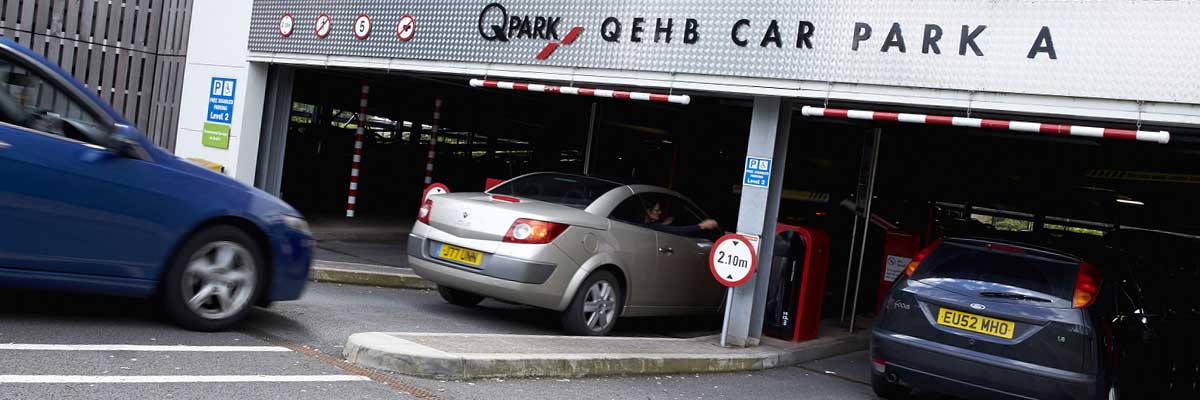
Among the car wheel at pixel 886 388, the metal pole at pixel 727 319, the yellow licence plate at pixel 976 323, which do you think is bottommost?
the car wheel at pixel 886 388

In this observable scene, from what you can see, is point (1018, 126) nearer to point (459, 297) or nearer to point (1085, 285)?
point (1085, 285)

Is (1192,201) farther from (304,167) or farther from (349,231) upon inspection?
Result: (304,167)

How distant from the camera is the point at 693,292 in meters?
10.1

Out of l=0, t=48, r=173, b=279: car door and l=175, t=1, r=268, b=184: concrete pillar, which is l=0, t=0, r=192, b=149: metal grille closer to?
l=175, t=1, r=268, b=184: concrete pillar

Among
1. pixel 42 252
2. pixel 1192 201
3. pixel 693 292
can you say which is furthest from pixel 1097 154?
pixel 42 252

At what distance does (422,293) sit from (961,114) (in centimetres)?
544

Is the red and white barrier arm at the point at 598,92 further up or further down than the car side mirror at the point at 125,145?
further up

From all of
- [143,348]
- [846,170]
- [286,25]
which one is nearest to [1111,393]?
[143,348]

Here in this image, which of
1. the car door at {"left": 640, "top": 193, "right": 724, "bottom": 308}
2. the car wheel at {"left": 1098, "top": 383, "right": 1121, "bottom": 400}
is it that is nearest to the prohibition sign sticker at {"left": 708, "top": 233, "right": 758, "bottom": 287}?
the car door at {"left": 640, "top": 193, "right": 724, "bottom": 308}

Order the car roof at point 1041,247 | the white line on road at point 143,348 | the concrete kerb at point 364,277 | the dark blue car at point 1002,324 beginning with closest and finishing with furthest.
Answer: the white line on road at point 143,348 < the dark blue car at point 1002,324 < the car roof at point 1041,247 < the concrete kerb at point 364,277

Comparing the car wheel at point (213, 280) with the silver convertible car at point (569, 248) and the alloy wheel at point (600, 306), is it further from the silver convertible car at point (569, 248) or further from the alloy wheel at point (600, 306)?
the alloy wheel at point (600, 306)

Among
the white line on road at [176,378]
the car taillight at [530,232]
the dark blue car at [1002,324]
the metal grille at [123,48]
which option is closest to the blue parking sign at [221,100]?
the metal grille at [123,48]

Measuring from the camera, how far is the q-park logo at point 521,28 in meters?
11.0

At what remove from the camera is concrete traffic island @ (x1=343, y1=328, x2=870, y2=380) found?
20.8 feet
